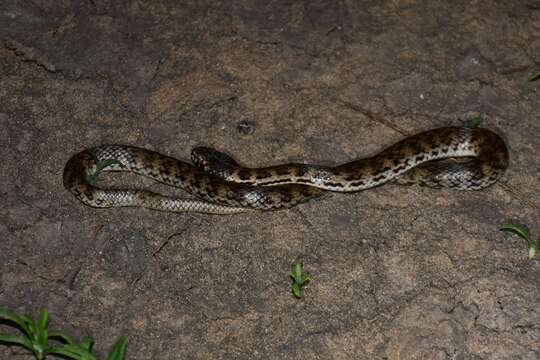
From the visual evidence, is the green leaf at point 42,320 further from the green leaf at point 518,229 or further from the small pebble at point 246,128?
the green leaf at point 518,229

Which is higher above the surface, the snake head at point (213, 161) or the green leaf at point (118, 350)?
the snake head at point (213, 161)

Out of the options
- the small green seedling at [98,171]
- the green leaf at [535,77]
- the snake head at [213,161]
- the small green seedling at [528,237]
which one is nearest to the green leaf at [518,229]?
the small green seedling at [528,237]

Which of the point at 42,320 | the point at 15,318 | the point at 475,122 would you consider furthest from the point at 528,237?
the point at 15,318

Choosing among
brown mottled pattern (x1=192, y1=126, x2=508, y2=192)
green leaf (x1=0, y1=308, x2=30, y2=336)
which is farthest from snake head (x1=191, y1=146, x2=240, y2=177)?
green leaf (x1=0, y1=308, x2=30, y2=336)

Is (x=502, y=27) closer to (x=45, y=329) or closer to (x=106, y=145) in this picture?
(x=106, y=145)

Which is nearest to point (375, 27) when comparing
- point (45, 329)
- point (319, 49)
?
point (319, 49)

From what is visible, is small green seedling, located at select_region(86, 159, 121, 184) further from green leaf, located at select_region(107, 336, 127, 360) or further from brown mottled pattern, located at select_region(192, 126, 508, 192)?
green leaf, located at select_region(107, 336, 127, 360)
